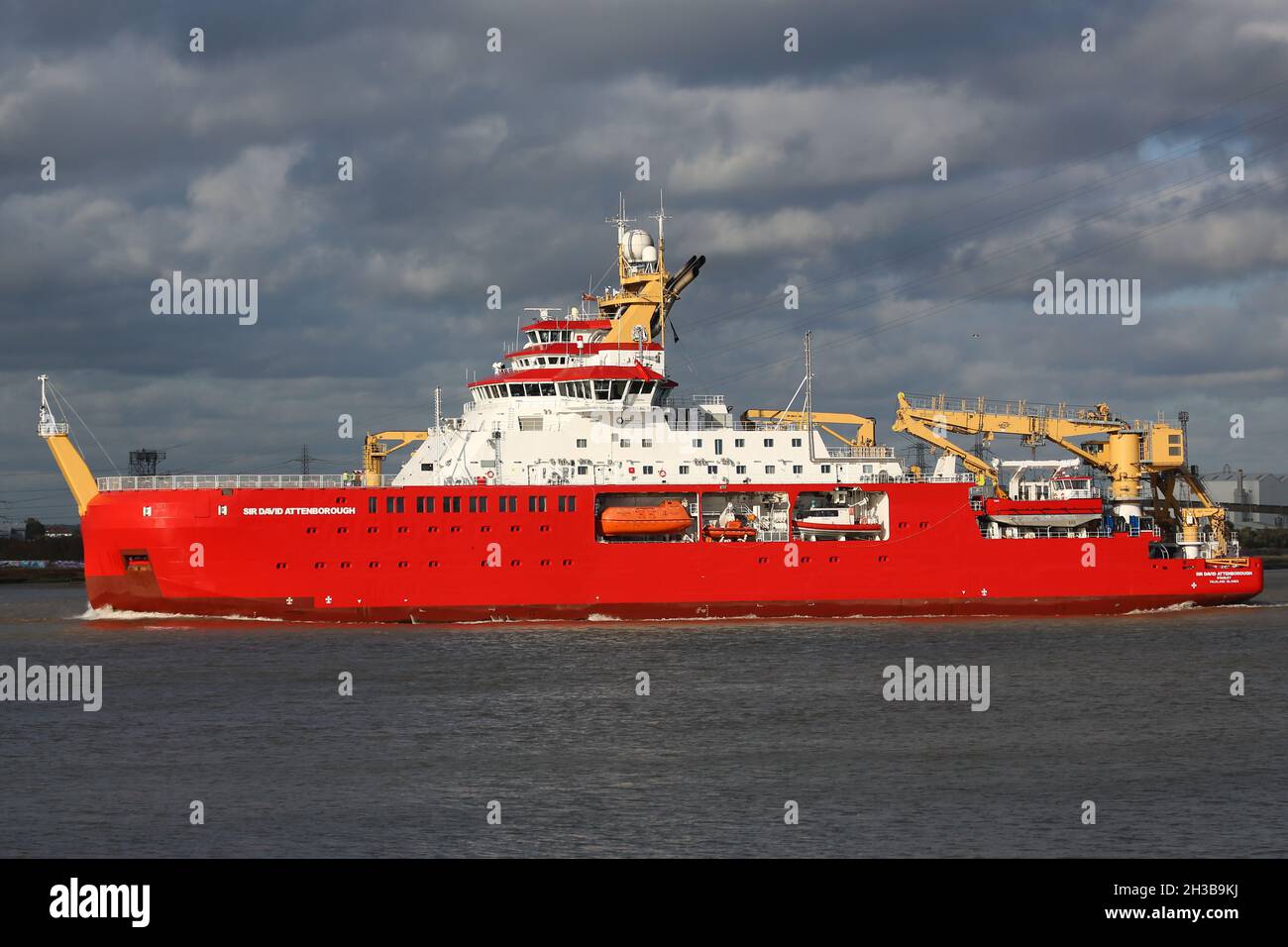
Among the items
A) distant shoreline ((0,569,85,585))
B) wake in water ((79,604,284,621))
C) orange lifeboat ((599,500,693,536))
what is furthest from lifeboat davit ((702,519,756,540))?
distant shoreline ((0,569,85,585))

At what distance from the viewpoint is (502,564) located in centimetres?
4088

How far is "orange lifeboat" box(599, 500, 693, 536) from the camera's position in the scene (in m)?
41.2

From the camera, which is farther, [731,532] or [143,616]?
[731,532]

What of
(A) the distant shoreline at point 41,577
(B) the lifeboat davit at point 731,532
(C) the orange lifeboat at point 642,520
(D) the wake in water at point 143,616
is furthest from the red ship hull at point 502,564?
(A) the distant shoreline at point 41,577

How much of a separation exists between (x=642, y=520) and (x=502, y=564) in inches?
170

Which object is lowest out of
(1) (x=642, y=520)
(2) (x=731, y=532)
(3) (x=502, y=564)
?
(3) (x=502, y=564)

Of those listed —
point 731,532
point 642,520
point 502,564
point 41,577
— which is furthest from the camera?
point 41,577

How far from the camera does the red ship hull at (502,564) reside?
133 feet

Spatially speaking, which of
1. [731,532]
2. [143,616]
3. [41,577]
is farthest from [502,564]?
[41,577]

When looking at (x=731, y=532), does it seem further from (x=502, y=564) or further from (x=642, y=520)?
(x=502, y=564)
